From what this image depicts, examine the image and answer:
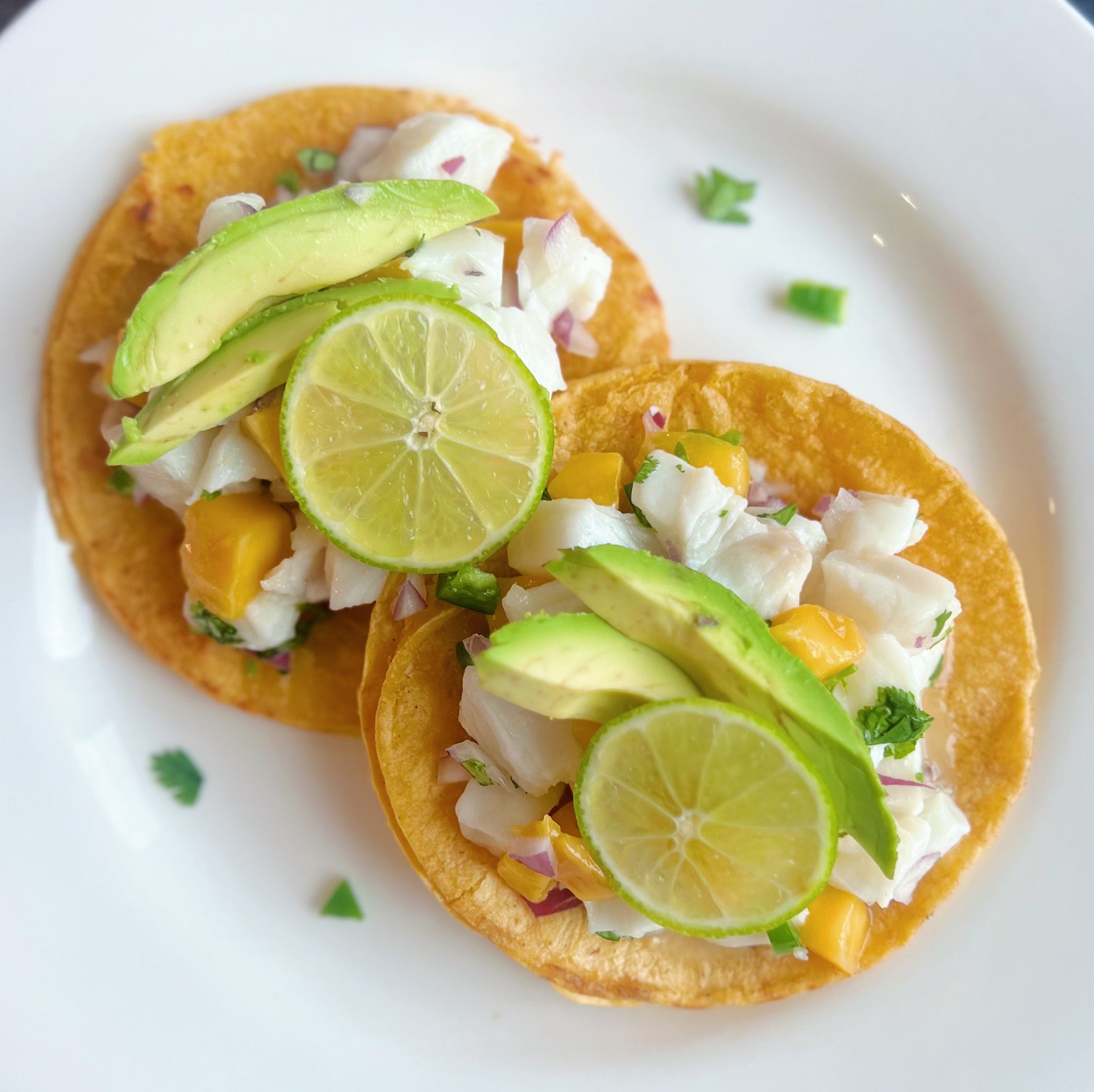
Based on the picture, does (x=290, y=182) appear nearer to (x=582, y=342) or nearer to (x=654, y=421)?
(x=582, y=342)

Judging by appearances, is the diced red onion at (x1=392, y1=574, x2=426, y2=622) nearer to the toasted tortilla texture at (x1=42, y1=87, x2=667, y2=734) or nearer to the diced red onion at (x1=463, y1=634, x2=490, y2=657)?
the diced red onion at (x1=463, y1=634, x2=490, y2=657)

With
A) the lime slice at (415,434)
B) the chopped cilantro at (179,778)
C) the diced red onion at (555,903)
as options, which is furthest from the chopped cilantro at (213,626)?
the diced red onion at (555,903)

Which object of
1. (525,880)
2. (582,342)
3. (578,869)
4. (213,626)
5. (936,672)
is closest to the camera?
(578,869)

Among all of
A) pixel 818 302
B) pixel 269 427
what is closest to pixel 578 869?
pixel 269 427

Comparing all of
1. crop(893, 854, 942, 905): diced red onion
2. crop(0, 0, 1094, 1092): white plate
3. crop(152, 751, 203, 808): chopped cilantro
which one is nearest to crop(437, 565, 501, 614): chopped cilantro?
crop(0, 0, 1094, 1092): white plate

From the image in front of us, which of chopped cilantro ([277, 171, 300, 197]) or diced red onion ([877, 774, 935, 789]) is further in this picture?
chopped cilantro ([277, 171, 300, 197])
